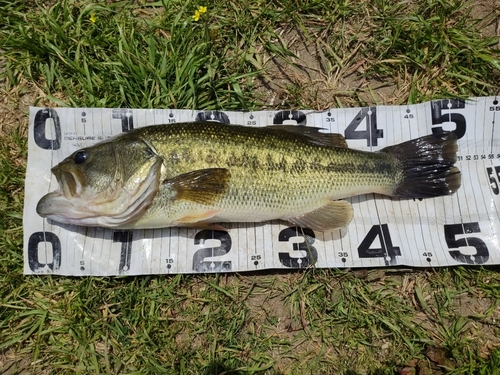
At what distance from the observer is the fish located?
3.18 metres

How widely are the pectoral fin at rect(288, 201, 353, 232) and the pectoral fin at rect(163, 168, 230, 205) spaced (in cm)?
83

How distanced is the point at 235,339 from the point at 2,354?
208 cm

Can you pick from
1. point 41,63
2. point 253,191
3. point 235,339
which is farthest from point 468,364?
point 41,63

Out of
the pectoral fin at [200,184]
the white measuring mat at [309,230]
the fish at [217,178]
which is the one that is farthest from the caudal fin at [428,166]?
the pectoral fin at [200,184]

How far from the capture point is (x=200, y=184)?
320cm

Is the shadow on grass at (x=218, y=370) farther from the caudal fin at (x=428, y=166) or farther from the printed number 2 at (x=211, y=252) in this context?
the caudal fin at (x=428, y=166)

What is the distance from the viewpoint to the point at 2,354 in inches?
140

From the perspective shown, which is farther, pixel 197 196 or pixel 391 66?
pixel 391 66

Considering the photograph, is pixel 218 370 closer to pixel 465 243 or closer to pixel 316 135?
pixel 316 135

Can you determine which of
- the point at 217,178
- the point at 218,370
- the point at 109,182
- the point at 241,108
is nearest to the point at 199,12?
the point at 241,108

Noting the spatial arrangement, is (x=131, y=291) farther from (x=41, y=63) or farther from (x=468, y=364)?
(x=468, y=364)

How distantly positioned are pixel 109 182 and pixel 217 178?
854 mm

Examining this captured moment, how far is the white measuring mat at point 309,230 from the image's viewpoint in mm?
3623

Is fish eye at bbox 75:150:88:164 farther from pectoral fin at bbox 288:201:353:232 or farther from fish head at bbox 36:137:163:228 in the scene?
pectoral fin at bbox 288:201:353:232
